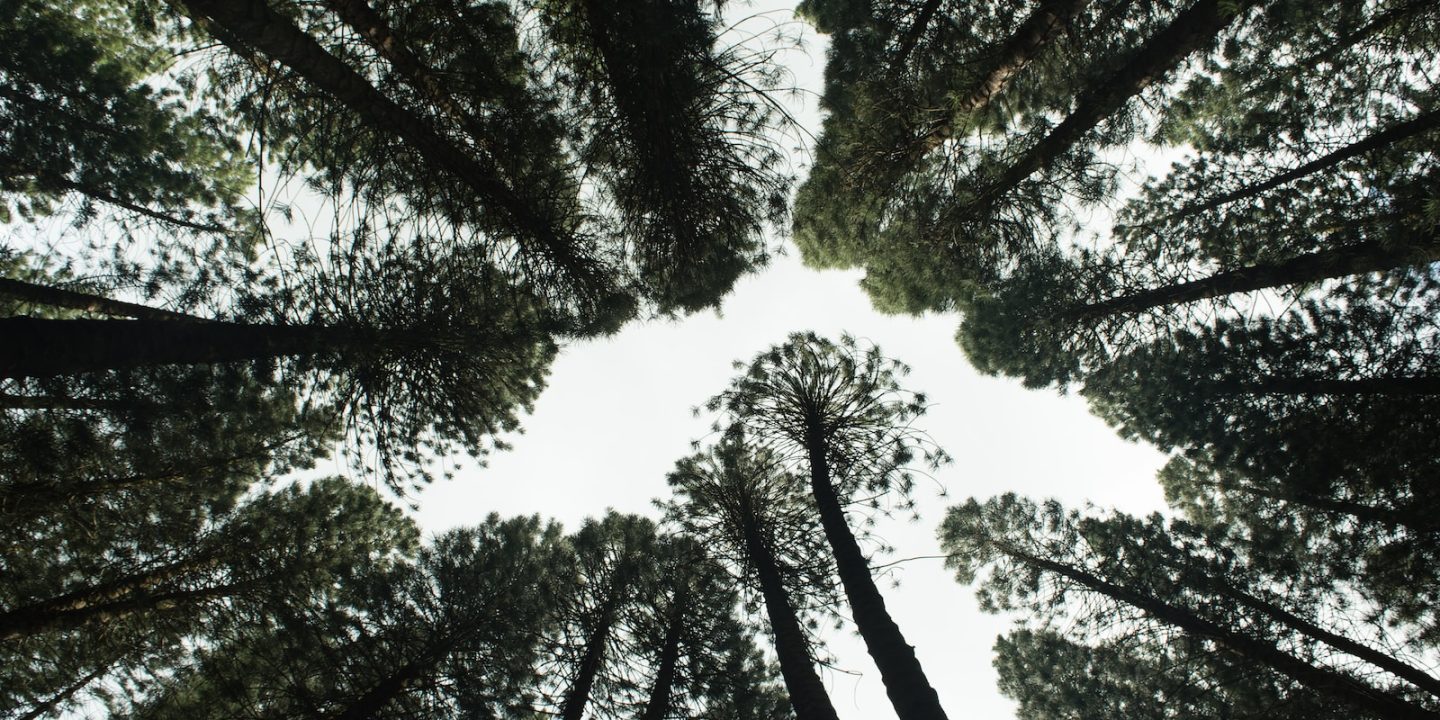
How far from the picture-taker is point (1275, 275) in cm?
768

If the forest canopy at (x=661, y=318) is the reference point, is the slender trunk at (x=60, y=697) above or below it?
below

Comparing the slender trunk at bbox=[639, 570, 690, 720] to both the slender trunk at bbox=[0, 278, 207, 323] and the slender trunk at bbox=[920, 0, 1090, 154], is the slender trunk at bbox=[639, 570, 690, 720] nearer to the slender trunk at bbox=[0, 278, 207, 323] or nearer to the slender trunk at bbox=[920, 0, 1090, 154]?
the slender trunk at bbox=[0, 278, 207, 323]

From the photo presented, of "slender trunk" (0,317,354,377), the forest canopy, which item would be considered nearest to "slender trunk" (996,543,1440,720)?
the forest canopy

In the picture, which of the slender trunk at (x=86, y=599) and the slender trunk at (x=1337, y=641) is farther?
the slender trunk at (x=1337, y=641)

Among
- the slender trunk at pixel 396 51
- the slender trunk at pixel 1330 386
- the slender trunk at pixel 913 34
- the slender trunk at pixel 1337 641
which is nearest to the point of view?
the slender trunk at pixel 396 51

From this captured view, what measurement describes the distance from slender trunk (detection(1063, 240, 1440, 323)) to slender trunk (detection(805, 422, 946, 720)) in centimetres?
538

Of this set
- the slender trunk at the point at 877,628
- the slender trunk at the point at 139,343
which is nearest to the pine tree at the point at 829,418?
the slender trunk at the point at 877,628

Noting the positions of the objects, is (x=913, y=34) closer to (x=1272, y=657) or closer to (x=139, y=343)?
(x=139, y=343)

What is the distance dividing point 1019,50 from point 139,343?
9.55 metres

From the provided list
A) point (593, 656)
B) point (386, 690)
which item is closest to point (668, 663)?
point (593, 656)

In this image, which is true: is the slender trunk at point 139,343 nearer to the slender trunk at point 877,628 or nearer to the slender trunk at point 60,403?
the slender trunk at point 60,403

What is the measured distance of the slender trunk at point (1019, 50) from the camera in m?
5.66

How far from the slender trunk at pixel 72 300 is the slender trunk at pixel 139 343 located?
1.39 m

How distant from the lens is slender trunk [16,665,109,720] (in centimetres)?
761
